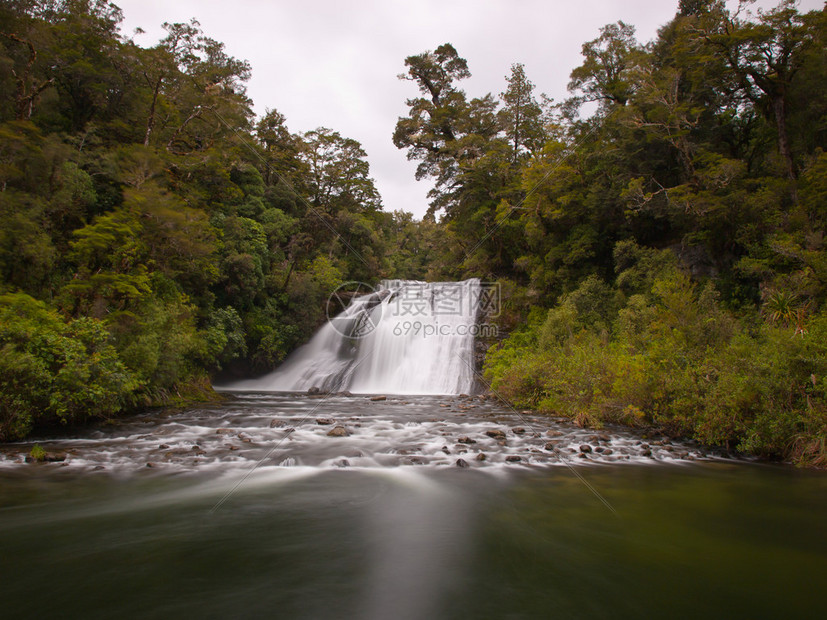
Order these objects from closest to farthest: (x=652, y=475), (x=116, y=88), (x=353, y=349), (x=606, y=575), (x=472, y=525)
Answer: (x=606, y=575), (x=472, y=525), (x=652, y=475), (x=116, y=88), (x=353, y=349)

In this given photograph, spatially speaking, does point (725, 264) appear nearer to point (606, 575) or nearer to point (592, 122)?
point (592, 122)

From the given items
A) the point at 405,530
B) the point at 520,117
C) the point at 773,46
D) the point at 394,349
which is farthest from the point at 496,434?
the point at 520,117

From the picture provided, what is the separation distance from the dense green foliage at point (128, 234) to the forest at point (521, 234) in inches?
3.2

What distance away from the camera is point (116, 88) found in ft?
54.0

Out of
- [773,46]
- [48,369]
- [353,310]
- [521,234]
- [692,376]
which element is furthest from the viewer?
[353,310]

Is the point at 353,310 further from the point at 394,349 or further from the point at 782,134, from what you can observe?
the point at 782,134

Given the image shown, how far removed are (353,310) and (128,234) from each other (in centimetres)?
1412

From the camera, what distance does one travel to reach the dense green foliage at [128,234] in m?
8.17

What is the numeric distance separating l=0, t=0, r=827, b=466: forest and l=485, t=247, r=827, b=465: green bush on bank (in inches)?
2.0

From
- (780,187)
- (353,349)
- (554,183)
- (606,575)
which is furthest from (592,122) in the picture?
(606,575)

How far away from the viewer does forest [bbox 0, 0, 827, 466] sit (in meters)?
7.86

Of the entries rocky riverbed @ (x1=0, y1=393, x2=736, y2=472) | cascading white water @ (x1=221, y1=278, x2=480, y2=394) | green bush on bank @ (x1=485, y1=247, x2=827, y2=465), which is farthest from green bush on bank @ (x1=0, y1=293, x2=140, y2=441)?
cascading white water @ (x1=221, y1=278, x2=480, y2=394)

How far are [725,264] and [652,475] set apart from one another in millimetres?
11783

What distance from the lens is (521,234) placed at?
76.0 ft
